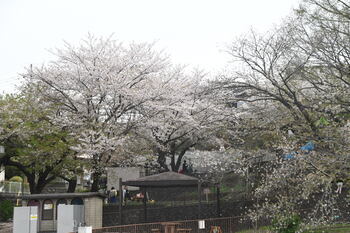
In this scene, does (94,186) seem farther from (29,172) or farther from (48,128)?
(29,172)

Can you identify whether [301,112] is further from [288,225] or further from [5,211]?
[5,211]

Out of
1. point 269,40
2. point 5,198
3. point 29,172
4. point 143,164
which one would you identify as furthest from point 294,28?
point 5,198

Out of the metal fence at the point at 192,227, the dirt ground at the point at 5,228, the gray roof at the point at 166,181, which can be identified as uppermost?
the gray roof at the point at 166,181

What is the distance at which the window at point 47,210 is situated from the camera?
21219mm

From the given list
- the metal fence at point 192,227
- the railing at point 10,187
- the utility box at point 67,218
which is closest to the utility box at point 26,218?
the utility box at point 67,218

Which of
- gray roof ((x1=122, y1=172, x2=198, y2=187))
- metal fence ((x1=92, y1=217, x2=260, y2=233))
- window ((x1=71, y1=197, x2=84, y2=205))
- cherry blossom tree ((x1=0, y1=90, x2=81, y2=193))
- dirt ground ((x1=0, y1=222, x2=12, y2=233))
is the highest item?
cherry blossom tree ((x1=0, y1=90, x2=81, y2=193))

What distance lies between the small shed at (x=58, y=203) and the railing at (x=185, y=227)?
244 cm

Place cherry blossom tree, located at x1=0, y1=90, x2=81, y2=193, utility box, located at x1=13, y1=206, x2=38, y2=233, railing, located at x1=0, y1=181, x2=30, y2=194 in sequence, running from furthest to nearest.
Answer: railing, located at x1=0, y1=181, x2=30, y2=194
cherry blossom tree, located at x1=0, y1=90, x2=81, y2=193
utility box, located at x1=13, y1=206, x2=38, y2=233

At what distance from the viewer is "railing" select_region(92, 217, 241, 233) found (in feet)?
56.7

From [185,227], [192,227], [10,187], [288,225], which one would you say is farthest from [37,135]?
[288,225]

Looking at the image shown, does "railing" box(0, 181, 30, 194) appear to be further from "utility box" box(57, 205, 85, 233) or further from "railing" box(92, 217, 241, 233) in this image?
"railing" box(92, 217, 241, 233)

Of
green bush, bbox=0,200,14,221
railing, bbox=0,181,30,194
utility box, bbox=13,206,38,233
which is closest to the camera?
utility box, bbox=13,206,38,233

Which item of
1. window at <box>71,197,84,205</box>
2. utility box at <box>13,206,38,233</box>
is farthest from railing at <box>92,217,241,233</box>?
utility box at <box>13,206,38,233</box>

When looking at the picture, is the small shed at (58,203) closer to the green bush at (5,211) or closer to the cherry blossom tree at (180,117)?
the cherry blossom tree at (180,117)
